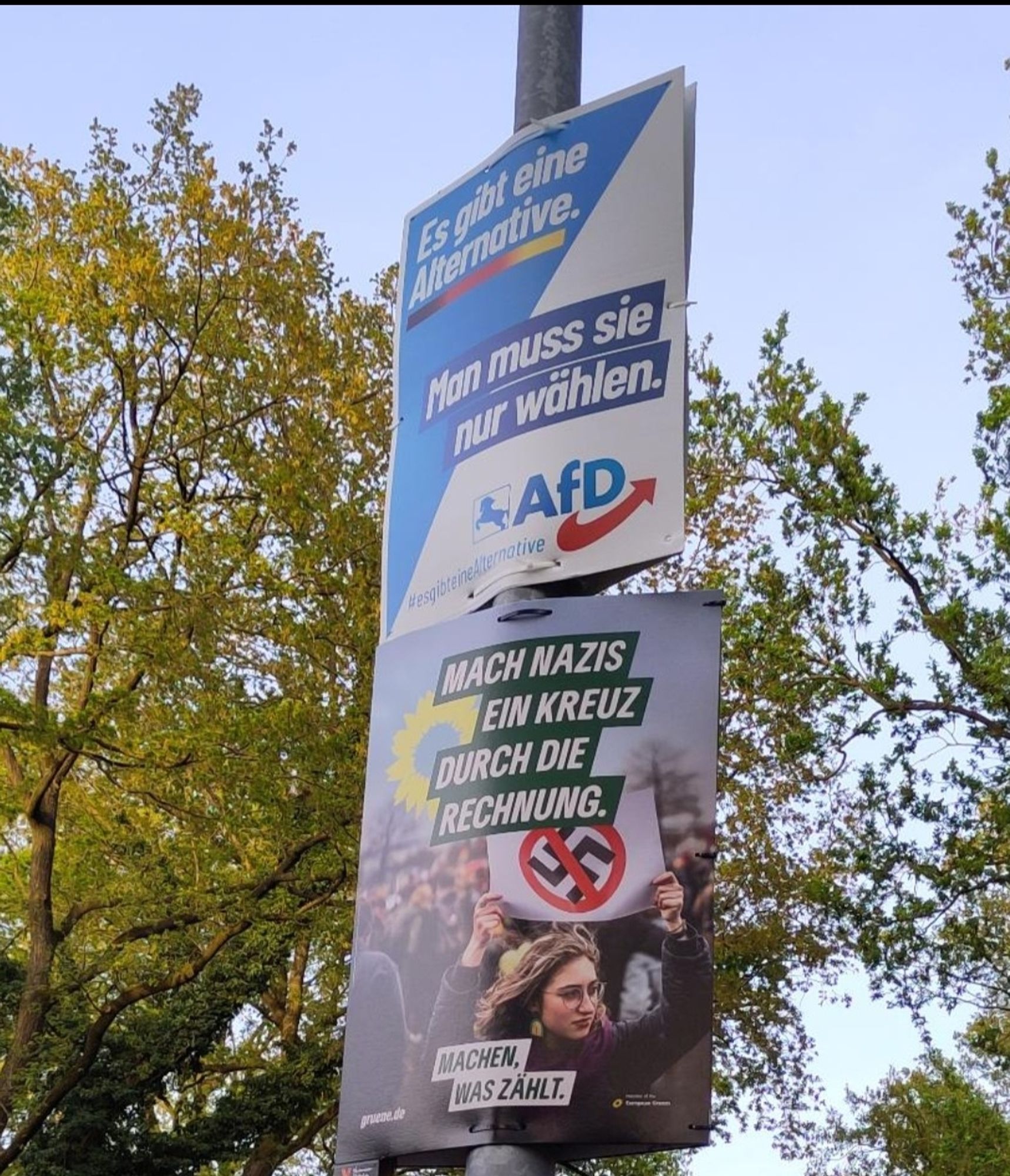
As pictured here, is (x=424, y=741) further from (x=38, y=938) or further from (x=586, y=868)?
(x=38, y=938)

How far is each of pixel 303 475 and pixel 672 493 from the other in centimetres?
1460

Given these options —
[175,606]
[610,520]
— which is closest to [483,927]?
[610,520]

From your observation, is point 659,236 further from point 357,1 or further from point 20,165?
point 20,165

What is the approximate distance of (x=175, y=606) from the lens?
→ 18.3m

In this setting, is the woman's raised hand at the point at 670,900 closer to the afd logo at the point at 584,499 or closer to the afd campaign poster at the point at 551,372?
the afd campaign poster at the point at 551,372

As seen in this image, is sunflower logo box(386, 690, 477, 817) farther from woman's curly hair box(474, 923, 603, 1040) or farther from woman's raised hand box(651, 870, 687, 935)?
woman's raised hand box(651, 870, 687, 935)

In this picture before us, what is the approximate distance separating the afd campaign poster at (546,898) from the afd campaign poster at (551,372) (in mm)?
256

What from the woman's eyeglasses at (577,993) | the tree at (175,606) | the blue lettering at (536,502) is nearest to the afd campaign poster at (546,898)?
the woman's eyeglasses at (577,993)

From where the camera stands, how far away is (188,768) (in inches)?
764

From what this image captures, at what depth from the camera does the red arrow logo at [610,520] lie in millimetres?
4742

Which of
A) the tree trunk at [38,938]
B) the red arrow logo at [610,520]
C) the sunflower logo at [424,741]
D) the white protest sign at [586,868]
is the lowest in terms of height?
the white protest sign at [586,868]

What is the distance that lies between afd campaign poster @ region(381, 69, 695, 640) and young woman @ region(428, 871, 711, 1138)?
1.05m

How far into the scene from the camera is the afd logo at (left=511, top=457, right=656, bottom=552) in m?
4.75

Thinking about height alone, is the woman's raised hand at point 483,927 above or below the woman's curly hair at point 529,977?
above
